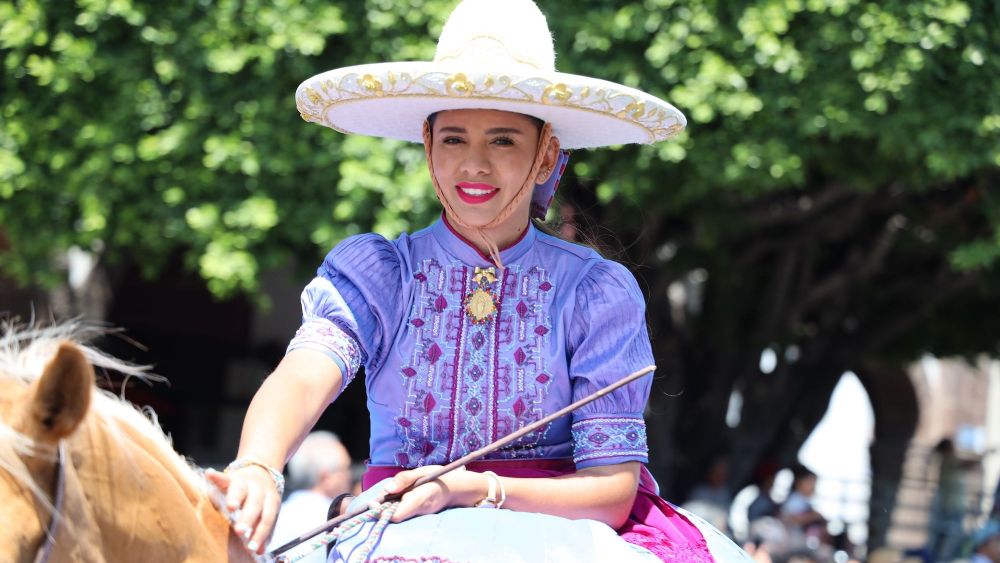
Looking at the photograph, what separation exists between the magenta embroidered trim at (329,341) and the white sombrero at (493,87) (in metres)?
0.50

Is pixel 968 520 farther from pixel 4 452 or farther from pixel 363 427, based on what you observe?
pixel 4 452

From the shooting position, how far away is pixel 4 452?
170cm

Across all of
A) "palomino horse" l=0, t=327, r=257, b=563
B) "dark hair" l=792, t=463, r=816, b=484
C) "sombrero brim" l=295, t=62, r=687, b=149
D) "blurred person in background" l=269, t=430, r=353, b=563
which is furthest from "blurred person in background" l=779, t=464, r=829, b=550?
"palomino horse" l=0, t=327, r=257, b=563

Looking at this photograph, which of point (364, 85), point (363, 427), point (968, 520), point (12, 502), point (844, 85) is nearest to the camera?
point (12, 502)

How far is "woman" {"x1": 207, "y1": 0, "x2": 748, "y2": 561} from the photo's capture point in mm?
2604

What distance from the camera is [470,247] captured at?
111 inches

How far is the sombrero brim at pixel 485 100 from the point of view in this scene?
260 centimetres

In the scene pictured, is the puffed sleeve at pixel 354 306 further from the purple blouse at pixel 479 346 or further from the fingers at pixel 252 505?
the fingers at pixel 252 505

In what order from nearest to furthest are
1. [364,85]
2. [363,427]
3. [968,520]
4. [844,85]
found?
[364,85], [844,85], [968,520], [363,427]

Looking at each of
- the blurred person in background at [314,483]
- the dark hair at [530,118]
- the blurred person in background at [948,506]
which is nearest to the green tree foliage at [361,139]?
the blurred person in background at [314,483]

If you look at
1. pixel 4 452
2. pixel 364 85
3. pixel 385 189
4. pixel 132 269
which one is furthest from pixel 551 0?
pixel 132 269

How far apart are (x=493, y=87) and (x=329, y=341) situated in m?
0.61

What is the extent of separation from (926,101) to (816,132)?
29.8 inches

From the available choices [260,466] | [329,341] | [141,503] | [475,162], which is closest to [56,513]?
[141,503]
